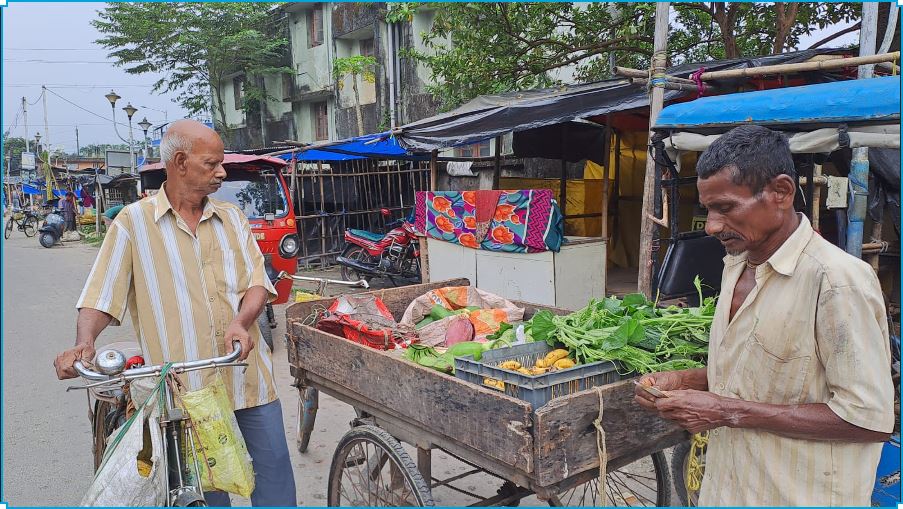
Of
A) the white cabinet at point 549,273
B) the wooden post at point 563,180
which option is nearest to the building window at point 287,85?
the wooden post at point 563,180

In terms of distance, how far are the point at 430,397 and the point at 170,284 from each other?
114 cm

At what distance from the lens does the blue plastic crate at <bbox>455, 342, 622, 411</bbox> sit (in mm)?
2172

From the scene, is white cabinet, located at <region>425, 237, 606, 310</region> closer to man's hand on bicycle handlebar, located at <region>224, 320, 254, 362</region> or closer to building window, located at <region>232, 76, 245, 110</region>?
man's hand on bicycle handlebar, located at <region>224, 320, 254, 362</region>

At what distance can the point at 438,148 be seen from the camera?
7980 millimetres

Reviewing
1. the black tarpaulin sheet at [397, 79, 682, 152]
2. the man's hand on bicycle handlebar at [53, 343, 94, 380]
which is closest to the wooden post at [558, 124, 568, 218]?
the black tarpaulin sheet at [397, 79, 682, 152]

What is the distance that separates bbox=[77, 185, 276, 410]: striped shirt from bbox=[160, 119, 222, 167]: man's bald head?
0.19 m

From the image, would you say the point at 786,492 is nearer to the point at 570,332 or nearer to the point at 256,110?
Result: the point at 570,332

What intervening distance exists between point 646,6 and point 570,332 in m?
7.44

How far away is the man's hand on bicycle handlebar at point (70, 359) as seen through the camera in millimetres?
2166

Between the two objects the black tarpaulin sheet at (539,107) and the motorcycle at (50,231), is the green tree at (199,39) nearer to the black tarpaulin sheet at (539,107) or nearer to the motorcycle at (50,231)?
the motorcycle at (50,231)

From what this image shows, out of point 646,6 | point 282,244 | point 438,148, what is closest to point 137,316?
point 282,244

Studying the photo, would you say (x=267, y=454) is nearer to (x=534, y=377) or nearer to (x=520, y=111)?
(x=534, y=377)

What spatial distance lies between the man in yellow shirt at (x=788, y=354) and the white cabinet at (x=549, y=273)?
5.34m

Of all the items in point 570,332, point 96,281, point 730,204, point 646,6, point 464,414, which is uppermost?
point 646,6
